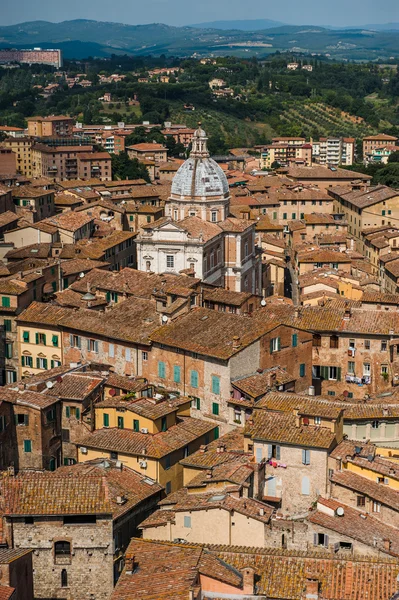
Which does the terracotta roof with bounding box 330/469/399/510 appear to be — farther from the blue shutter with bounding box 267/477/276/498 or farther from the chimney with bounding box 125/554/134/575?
the chimney with bounding box 125/554/134/575

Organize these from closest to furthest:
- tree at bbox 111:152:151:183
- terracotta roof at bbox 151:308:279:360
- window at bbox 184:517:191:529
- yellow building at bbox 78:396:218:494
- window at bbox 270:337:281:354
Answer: window at bbox 184:517:191:529 < yellow building at bbox 78:396:218:494 < terracotta roof at bbox 151:308:279:360 < window at bbox 270:337:281:354 < tree at bbox 111:152:151:183

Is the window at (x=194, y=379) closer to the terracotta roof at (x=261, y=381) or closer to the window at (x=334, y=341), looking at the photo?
the terracotta roof at (x=261, y=381)

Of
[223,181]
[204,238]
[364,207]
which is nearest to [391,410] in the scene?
[204,238]

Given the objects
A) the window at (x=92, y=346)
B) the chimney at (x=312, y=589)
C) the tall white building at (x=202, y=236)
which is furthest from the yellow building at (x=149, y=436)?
the tall white building at (x=202, y=236)

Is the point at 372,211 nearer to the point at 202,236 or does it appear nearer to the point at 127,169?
the point at 202,236

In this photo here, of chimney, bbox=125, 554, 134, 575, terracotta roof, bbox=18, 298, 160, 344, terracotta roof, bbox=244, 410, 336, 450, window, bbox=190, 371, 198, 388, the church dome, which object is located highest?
the church dome

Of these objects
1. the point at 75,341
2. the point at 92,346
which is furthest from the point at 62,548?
the point at 75,341

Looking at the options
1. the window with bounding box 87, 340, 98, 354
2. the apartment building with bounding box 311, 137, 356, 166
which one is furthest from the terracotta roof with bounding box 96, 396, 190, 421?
the apartment building with bounding box 311, 137, 356, 166
